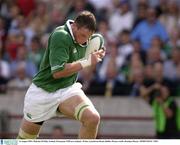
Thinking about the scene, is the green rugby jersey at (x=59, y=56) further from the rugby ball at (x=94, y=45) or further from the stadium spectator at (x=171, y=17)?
the stadium spectator at (x=171, y=17)

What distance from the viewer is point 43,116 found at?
9750 mm

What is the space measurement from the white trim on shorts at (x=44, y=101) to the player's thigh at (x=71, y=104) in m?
0.04

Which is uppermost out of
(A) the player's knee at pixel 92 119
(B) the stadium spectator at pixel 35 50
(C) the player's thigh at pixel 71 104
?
(C) the player's thigh at pixel 71 104

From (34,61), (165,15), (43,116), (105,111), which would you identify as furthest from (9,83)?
(43,116)

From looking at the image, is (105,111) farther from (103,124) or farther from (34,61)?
(34,61)

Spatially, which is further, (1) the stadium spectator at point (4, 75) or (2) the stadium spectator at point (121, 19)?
(2) the stadium spectator at point (121, 19)

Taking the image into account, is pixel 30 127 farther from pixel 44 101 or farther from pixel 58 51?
pixel 58 51

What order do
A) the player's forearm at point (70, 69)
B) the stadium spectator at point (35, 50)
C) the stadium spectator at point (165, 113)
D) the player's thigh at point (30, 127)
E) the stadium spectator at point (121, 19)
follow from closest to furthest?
the player's forearm at point (70, 69) < the player's thigh at point (30, 127) < the stadium spectator at point (165, 113) < the stadium spectator at point (35, 50) < the stadium spectator at point (121, 19)

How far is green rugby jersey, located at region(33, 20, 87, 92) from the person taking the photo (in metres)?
9.32

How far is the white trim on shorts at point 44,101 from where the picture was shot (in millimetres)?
9547

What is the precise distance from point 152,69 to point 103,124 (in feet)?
3.85

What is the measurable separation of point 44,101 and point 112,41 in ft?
16.2

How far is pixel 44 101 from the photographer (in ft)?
31.6

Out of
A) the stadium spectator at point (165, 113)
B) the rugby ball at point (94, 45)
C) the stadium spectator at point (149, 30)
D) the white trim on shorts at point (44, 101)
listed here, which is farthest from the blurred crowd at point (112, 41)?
the white trim on shorts at point (44, 101)
